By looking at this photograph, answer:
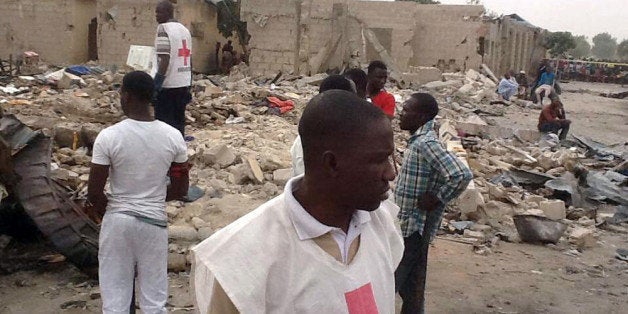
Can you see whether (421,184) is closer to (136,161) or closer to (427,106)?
(427,106)

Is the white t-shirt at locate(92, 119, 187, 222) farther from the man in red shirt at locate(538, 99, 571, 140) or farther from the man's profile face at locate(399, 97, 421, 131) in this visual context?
the man in red shirt at locate(538, 99, 571, 140)

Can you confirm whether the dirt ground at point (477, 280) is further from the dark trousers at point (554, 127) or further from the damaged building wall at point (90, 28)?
the damaged building wall at point (90, 28)

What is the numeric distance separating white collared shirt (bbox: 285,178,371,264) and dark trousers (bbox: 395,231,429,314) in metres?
1.87

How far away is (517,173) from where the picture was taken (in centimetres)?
870

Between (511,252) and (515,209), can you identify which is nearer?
(511,252)

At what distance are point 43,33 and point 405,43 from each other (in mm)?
11570

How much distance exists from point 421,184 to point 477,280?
2054mm

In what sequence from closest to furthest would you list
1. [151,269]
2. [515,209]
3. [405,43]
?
1. [151,269]
2. [515,209]
3. [405,43]

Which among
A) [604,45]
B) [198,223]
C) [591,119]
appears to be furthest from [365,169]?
[604,45]

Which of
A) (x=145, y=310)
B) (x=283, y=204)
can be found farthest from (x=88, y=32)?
(x=283, y=204)

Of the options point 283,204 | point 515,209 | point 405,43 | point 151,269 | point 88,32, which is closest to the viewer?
point 283,204

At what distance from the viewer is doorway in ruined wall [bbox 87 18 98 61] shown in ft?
70.3

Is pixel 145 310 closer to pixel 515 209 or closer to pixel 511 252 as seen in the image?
pixel 511 252

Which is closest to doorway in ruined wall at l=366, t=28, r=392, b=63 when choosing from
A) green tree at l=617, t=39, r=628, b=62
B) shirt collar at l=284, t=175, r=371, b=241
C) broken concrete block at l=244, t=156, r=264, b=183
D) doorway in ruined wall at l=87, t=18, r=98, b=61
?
doorway in ruined wall at l=87, t=18, r=98, b=61
